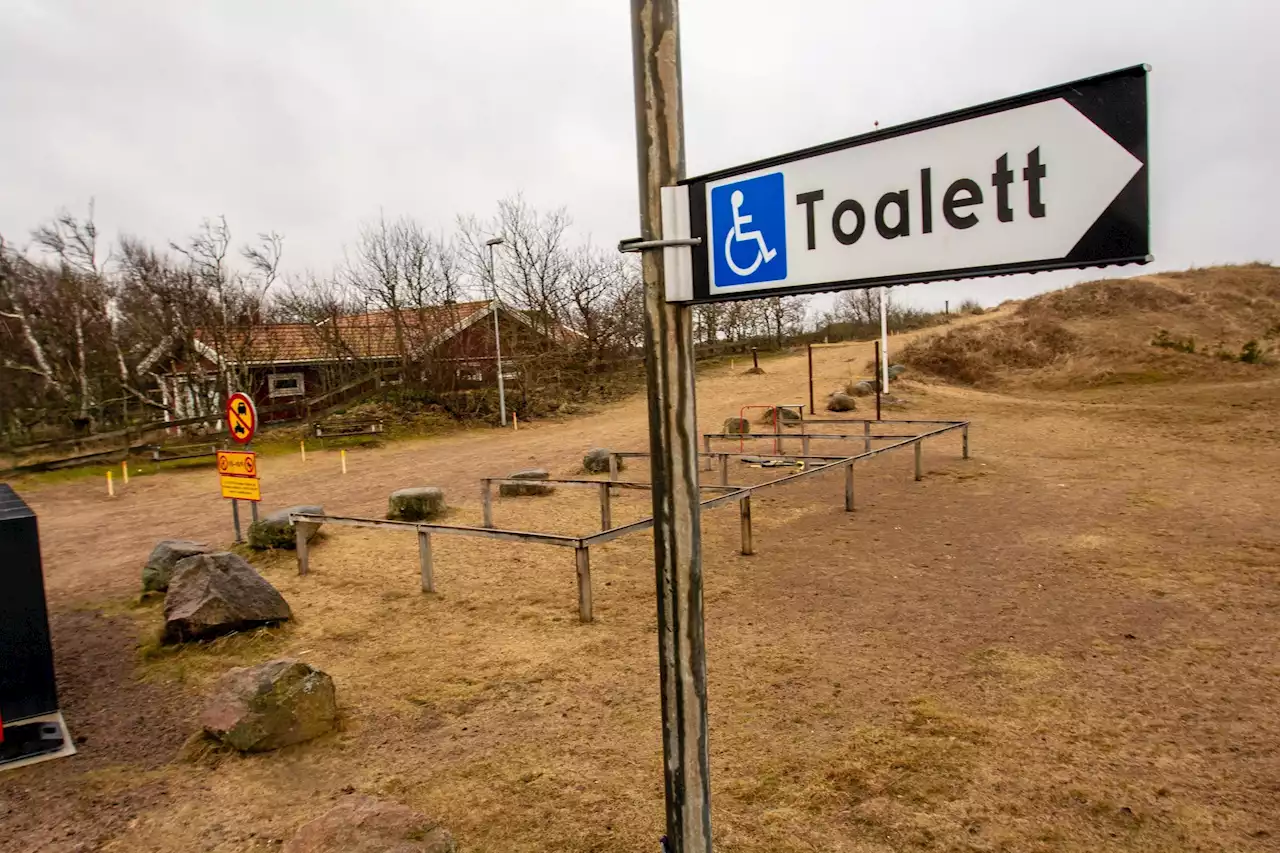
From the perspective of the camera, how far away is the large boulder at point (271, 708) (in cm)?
357

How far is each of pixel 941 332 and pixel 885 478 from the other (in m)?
21.9

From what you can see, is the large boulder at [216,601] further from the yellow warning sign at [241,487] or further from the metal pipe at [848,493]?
the metal pipe at [848,493]

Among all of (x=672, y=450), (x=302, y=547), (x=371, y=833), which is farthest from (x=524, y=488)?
(x=672, y=450)

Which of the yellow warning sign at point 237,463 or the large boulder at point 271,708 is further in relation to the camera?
the yellow warning sign at point 237,463

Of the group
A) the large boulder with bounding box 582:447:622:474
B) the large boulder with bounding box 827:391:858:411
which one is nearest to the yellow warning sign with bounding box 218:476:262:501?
the large boulder with bounding box 582:447:622:474

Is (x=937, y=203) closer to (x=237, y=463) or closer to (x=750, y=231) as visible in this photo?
(x=750, y=231)

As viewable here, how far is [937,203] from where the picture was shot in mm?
1136

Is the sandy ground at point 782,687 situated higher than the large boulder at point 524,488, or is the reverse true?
the large boulder at point 524,488

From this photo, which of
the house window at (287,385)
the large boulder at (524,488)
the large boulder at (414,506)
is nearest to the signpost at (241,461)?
the large boulder at (414,506)

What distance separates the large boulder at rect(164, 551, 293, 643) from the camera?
5.10m

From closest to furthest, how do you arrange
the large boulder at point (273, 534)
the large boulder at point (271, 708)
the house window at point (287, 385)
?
the large boulder at point (271, 708)
the large boulder at point (273, 534)
the house window at point (287, 385)

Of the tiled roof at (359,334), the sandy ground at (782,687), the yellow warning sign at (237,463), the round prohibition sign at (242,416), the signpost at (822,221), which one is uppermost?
the tiled roof at (359,334)

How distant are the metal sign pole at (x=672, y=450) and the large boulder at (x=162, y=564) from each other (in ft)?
20.7

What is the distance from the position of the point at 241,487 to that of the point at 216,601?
2841 mm
